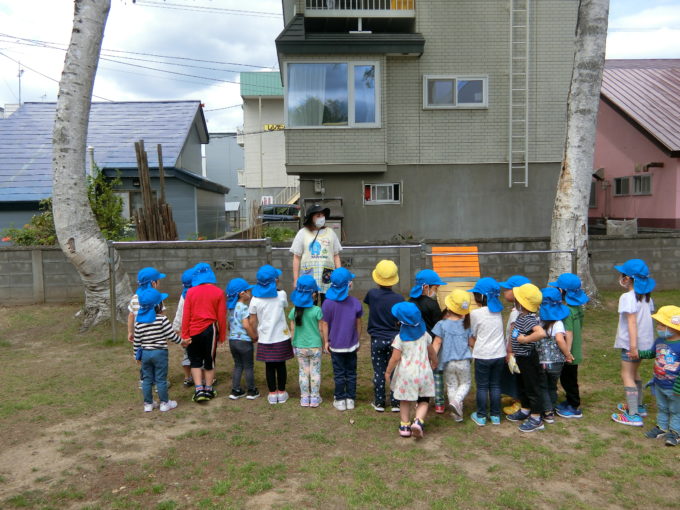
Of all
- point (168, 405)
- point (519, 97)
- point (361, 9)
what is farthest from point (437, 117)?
point (168, 405)

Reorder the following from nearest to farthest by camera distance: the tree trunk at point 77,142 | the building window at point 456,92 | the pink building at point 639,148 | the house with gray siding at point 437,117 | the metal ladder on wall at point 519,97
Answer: the tree trunk at point 77,142, the house with gray siding at point 437,117, the metal ladder on wall at point 519,97, the building window at point 456,92, the pink building at point 639,148

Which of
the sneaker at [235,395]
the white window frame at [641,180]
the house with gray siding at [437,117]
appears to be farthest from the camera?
the white window frame at [641,180]

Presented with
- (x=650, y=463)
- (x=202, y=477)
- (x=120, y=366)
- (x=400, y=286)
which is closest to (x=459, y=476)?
(x=650, y=463)

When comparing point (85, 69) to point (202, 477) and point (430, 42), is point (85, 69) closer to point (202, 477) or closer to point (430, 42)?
point (202, 477)

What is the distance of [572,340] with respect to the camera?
537 centimetres

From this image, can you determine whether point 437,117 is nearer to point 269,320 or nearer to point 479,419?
point 269,320

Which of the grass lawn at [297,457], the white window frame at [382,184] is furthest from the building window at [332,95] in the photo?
the grass lawn at [297,457]

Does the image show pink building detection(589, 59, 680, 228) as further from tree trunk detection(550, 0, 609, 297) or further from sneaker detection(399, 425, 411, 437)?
sneaker detection(399, 425, 411, 437)

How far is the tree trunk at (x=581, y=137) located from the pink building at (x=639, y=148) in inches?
249

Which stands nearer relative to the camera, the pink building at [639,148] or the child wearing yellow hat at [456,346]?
the child wearing yellow hat at [456,346]

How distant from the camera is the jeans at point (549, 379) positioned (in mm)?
5121

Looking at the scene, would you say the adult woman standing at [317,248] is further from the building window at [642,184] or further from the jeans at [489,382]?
the building window at [642,184]

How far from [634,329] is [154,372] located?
15.1ft

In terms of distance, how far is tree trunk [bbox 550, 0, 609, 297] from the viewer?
31.4 ft
